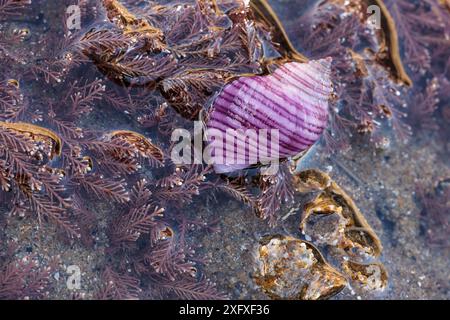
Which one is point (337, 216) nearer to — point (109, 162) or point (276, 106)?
point (276, 106)

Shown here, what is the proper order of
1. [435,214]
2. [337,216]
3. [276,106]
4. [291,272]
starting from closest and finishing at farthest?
[276,106]
[291,272]
[337,216]
[435,214]

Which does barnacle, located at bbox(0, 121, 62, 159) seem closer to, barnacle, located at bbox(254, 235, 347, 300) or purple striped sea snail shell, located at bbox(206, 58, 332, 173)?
purple striped sea snail shell, located at bbox(206, 58, 332, 173)

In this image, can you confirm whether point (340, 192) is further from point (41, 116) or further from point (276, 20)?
point (41, 116)

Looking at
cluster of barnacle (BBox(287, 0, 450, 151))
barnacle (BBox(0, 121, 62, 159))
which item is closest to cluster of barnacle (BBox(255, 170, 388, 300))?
cluster of barnacle (BBox(287, 0, 450, 151))

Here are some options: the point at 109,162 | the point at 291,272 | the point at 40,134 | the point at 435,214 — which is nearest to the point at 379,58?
the point at 435,214

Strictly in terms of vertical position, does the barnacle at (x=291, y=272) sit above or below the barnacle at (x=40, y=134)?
below

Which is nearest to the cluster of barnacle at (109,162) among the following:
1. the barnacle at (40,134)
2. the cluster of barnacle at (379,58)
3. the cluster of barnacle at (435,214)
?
the barnacle at (40,134)

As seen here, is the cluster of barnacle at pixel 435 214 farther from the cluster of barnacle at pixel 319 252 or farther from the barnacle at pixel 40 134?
the barnacle at pixel 40 134
